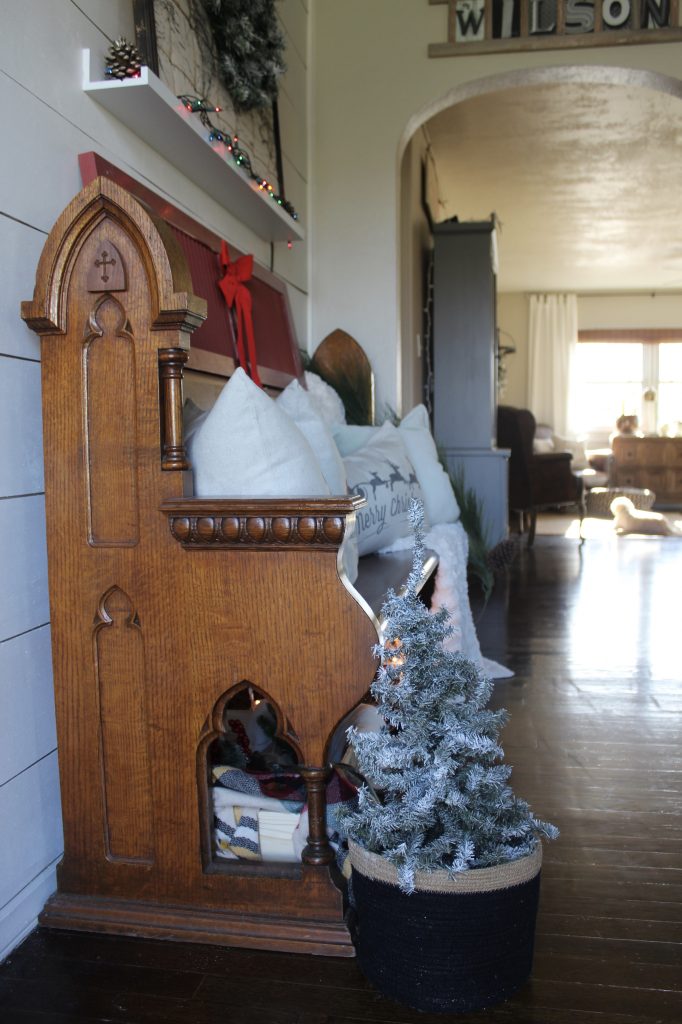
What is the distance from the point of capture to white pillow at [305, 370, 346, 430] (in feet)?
11.4

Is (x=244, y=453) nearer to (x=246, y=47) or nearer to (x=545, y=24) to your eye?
(x=246, y=47)

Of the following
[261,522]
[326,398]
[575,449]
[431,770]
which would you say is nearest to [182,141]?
[261,522]

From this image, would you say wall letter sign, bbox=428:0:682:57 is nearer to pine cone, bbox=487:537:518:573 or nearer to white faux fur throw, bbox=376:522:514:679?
white faux fur throw, bbox=376:522:514:679

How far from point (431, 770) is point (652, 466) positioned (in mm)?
10227

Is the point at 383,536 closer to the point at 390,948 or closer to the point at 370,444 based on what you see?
the point at 370,444

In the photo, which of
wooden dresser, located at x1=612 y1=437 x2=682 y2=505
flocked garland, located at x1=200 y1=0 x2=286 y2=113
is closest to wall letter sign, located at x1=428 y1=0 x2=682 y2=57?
flocked garland, located at x1=200 y1=0 x2=286 y2=113

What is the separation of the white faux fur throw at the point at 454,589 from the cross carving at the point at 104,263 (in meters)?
1.52

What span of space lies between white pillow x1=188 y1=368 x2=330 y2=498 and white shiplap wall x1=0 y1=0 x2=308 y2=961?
1.05 feet

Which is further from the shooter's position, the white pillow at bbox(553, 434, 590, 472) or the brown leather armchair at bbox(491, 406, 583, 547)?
the white pillow at bbox(553, 434, 590, 472)

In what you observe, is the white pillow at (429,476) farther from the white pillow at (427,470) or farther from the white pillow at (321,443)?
the white pillow at (321,443)

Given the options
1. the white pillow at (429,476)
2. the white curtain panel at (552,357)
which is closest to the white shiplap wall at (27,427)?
the white pillow at (429,476)

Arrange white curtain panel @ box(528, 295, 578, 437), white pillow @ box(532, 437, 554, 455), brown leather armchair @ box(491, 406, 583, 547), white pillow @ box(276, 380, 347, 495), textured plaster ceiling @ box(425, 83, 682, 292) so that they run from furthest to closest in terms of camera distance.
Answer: white curtain panel @ box(528, 295, 578, 437), white pillow @ box(532, 437, 554, 455), brown leather armchair @ box(491, 406, 583, 547), textured plaster ceiling @ box(425, 83, 682, 292), white pillow @ box(276, 380, 347, 495)

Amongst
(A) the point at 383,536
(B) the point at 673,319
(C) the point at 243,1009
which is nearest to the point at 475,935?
(C) the point at 243,1009

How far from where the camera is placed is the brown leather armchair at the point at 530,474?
23.7 feet
